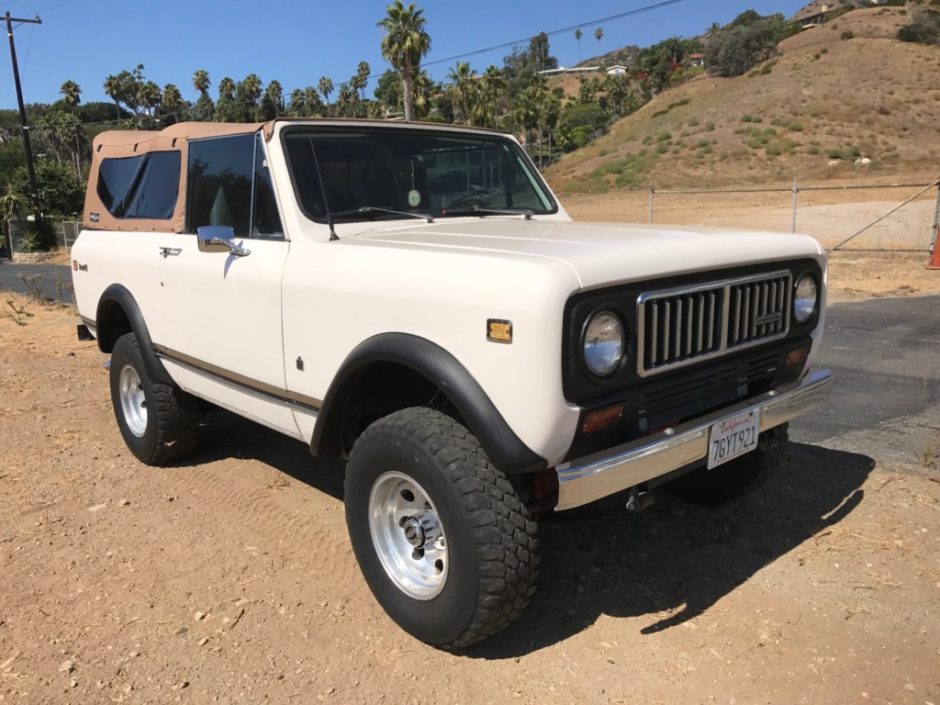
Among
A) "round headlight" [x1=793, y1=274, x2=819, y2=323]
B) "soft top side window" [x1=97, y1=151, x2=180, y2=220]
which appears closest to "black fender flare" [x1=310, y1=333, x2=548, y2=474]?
"round headlight" [x1=793, y1=274, x2=819, y2=323]

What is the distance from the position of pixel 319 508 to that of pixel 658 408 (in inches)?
85.1

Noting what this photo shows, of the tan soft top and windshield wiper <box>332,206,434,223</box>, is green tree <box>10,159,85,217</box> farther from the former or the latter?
windshield wiper <box>332,206,434,223</box>

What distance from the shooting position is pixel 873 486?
420cm

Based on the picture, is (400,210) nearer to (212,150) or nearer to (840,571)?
(212,150)

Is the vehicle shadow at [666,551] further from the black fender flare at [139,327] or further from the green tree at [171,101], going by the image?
the green tree at [171,101]

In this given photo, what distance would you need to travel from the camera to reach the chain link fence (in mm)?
17125

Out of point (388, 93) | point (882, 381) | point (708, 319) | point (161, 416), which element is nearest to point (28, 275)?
point (161, 416)

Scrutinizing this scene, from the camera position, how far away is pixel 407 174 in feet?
12.7

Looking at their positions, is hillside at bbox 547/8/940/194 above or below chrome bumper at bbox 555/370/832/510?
above

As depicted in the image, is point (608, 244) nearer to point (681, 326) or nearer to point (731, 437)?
point (681, 326)

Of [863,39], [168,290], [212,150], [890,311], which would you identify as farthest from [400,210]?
[863,39]

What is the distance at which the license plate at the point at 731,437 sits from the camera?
2.82 meters

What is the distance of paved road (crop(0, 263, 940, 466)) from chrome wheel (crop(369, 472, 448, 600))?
10.1 ft

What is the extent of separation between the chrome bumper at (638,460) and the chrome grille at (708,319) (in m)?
0.24
